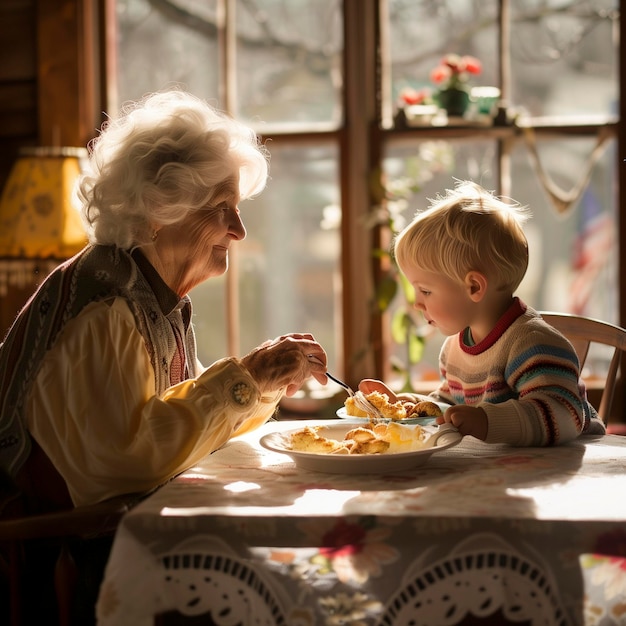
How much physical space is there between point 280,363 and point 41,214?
150cm

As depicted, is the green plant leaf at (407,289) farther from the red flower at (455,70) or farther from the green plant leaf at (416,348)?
the red flower at (455,70)

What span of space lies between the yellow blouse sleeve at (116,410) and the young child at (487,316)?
45 centimetres

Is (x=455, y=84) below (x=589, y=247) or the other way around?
the other way around

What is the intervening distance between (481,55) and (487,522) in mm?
2414

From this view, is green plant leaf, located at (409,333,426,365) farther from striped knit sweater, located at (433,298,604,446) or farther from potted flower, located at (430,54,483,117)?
striped knit sweater, located at (433,298,604,446)

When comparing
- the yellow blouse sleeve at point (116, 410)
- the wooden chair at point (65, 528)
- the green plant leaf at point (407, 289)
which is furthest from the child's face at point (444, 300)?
the green plant leaf at point (407, 289)

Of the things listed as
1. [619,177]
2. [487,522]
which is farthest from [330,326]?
[487,522]

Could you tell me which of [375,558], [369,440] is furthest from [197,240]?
[375,558]

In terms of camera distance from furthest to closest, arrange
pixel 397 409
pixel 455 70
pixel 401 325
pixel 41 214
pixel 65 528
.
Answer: pixel 401 325 < pixel 455 70 < pixel 41 214 < pixel 397 409 < pixel 65 528

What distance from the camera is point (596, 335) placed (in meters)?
2.11

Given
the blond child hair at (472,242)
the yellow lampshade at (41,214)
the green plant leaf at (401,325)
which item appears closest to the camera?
the blond child hair at (472,242)

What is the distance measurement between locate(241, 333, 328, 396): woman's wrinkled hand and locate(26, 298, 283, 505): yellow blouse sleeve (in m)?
0.05

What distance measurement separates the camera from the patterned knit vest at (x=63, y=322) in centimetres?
149

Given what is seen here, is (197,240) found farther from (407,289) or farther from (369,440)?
(407,289)
